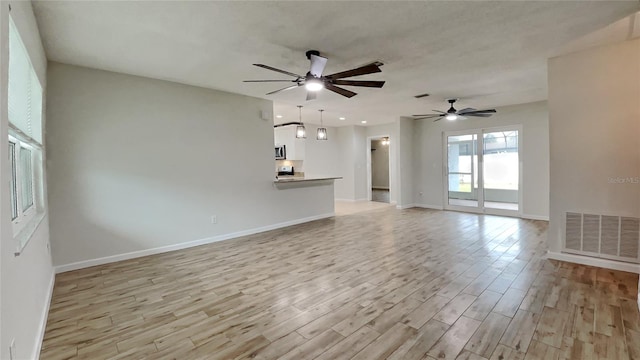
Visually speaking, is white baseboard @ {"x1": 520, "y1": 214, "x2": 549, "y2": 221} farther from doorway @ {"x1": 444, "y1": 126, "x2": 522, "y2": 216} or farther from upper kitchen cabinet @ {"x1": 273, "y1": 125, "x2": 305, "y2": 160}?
upper kitchen cabinet @ {"x1": 273, "y1": 125, "x2": 305, "y2": 160}

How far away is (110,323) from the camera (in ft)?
7.88

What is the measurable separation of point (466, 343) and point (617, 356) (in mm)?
909

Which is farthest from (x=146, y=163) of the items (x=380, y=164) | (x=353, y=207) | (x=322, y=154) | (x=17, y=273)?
→ (x=380, y=164)

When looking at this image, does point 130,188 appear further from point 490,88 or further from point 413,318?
point 490,88

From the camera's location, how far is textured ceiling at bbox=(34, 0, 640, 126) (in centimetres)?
245

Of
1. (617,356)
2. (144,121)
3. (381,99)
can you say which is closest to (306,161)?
(381,99)

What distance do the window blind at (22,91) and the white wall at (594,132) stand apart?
532cm

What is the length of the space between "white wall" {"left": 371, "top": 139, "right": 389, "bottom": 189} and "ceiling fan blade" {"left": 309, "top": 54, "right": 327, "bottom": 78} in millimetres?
10823

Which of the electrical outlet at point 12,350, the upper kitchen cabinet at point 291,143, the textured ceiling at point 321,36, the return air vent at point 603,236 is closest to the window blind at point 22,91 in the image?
the textured ceiling at point 321,36

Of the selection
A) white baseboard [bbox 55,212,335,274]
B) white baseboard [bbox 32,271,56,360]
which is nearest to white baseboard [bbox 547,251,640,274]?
white baseboard [bbox 55,212,335,274]

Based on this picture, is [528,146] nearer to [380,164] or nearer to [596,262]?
[596,262]

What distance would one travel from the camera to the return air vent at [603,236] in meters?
3.32

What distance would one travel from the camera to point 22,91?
2320 millimetres

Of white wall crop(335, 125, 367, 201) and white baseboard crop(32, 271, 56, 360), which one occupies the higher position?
white wall crop(335, 125, 367, 201)
